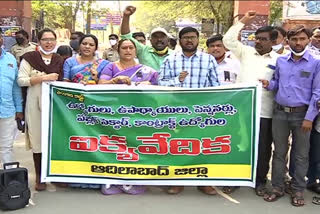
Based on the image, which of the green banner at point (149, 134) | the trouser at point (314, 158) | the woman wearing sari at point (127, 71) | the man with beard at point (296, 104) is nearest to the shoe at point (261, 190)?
the man with beard at point (296, 104)

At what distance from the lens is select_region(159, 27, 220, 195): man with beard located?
4.38m

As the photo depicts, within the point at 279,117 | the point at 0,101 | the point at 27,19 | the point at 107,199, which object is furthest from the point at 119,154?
the point at 27,19

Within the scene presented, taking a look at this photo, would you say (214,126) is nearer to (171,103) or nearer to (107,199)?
(171,103)

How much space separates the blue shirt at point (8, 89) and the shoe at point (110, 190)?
122 centimetres

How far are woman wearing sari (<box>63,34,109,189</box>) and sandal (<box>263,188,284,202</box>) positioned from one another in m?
1.81

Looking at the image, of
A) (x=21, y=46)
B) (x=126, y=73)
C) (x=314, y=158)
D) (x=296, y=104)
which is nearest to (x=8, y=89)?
(x=126, y=73)

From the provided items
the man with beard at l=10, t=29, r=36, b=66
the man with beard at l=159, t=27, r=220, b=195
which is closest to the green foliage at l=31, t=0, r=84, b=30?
the man with beard at l=10, t=29, r=36, b=66

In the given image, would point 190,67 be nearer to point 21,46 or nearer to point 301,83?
point 301,83

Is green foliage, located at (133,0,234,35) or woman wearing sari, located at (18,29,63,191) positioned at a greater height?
green foliage, located at (133,0,234,35)

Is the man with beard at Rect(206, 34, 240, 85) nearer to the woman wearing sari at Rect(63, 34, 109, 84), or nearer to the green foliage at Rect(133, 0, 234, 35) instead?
the woman wearing sari at Rect(63, 34, 109, 84)

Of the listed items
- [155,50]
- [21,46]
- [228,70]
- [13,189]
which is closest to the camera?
[13,189]

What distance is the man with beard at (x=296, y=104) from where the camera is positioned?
412cm

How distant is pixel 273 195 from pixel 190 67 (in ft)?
5.26

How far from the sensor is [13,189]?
3996 mm
